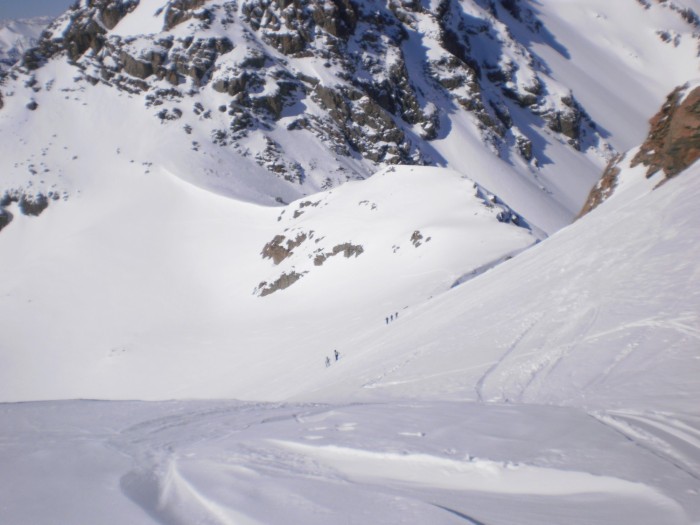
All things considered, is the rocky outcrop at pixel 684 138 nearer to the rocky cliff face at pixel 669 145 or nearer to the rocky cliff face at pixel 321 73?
the rocky cliff face at pixel 669 145

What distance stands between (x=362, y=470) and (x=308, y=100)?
73712 millimetres

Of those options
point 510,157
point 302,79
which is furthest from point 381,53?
point 510,157

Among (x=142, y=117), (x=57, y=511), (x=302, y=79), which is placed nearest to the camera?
(x=57, y=511)

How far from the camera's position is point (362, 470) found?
4.04m

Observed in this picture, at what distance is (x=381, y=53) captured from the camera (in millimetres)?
83688

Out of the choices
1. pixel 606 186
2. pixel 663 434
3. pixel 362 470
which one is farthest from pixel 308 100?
pixel 362 470

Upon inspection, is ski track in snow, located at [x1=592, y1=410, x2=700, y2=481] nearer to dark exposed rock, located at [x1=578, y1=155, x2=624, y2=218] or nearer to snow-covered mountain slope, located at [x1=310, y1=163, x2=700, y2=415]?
snow-covered mountain slope, located at [x1=310, y1=163, x2=700, y2=415]

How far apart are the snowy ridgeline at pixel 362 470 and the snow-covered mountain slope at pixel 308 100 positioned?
164ft

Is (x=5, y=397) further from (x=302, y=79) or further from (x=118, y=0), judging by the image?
(x=118, y=0)

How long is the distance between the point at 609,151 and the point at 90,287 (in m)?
Answer: 84.6

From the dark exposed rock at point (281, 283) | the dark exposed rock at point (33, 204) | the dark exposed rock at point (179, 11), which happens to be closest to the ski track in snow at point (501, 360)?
the dark exposed rock at point (281, 283)

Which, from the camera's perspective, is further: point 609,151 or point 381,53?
point 609,151

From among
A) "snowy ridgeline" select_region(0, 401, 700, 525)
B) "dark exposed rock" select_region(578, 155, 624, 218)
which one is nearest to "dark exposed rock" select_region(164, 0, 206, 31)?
"dark exposed rock" select_region(578, 155, 624, 218)

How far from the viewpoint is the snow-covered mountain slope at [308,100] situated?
63.1 metres
